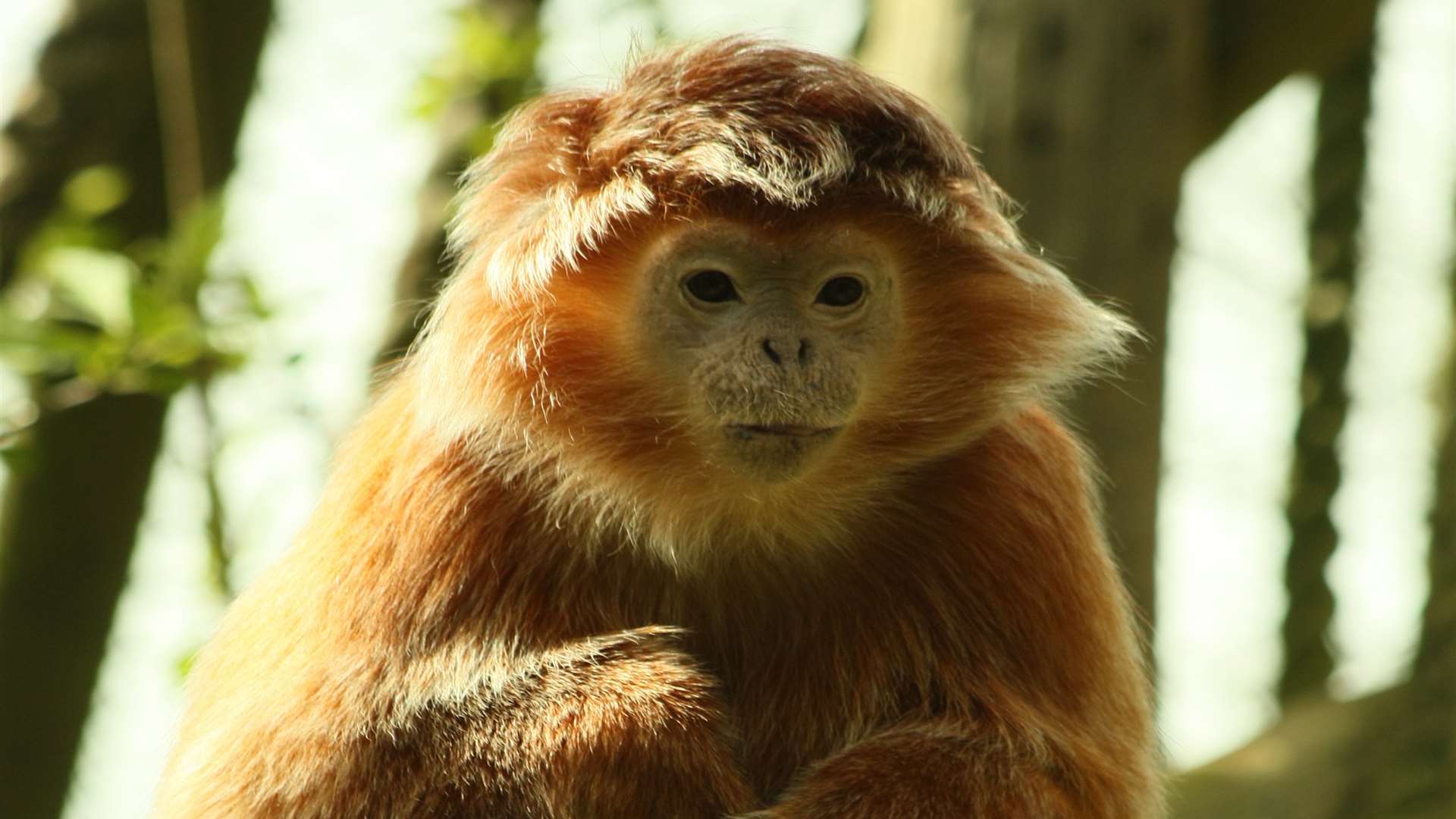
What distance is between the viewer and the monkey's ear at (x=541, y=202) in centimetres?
288

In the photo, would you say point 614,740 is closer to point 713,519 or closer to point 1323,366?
point 713,519

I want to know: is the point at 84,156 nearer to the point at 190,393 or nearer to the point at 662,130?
the point at 190,393

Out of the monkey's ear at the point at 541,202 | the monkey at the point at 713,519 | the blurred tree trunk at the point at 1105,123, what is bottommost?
the monkey at the point at 713,519

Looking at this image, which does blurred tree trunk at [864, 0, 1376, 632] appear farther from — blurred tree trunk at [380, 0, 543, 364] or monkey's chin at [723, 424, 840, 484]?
monkey's chin at [723, 424, 840, 484]

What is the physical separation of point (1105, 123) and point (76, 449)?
3064 millimetres

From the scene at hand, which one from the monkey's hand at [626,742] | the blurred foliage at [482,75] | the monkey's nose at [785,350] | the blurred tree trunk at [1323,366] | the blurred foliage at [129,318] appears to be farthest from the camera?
the blurred tree trunk at [1323,366]

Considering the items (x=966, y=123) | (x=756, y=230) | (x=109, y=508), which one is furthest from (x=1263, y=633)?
(x=756, y=230)

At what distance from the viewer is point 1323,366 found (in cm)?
720

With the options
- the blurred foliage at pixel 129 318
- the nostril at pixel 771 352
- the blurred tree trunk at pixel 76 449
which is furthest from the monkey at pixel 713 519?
the blurred tree trunk at pixel 76 449

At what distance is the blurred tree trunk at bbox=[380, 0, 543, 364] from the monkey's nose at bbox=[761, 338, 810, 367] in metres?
1.87

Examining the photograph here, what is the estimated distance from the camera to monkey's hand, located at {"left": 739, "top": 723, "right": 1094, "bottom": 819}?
2.70 m

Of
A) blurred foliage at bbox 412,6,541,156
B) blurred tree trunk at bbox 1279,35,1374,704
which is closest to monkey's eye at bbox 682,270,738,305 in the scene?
blurred foliage at bbox 412,6,541,156

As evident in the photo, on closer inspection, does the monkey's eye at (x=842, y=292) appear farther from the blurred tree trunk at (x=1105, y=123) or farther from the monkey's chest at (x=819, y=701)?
the blurred tree trunk at (x=1105, y=123)

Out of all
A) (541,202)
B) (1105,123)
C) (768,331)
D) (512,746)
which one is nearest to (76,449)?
(541,202)
